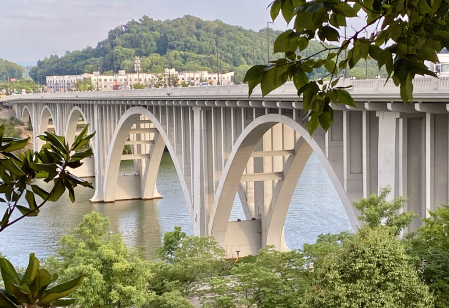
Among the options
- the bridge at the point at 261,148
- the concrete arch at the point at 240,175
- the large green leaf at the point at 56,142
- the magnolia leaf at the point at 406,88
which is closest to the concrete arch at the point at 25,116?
the bridge at the point at 261,148

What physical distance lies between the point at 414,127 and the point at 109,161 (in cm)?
3480

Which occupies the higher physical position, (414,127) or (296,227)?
(414,127)

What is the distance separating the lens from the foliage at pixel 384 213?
16.0 meters

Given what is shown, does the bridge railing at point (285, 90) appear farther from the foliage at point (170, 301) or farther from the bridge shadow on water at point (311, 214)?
the bridge shadow on water at point (311, 214)

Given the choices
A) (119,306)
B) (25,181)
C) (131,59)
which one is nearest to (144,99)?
(119,306)

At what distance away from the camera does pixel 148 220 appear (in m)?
43.9

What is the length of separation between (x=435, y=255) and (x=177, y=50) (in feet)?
382

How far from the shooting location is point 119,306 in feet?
61.7

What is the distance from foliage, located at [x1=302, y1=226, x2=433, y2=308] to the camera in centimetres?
1335

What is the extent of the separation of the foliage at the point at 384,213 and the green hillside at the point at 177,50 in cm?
3563

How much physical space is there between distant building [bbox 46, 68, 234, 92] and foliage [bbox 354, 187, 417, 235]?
3929cm

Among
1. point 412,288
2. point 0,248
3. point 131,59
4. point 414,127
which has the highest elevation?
point 131,59

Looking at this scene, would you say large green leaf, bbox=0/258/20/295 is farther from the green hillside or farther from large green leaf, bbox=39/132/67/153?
the green hillside

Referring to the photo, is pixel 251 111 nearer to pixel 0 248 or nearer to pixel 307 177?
pixel 0 248
